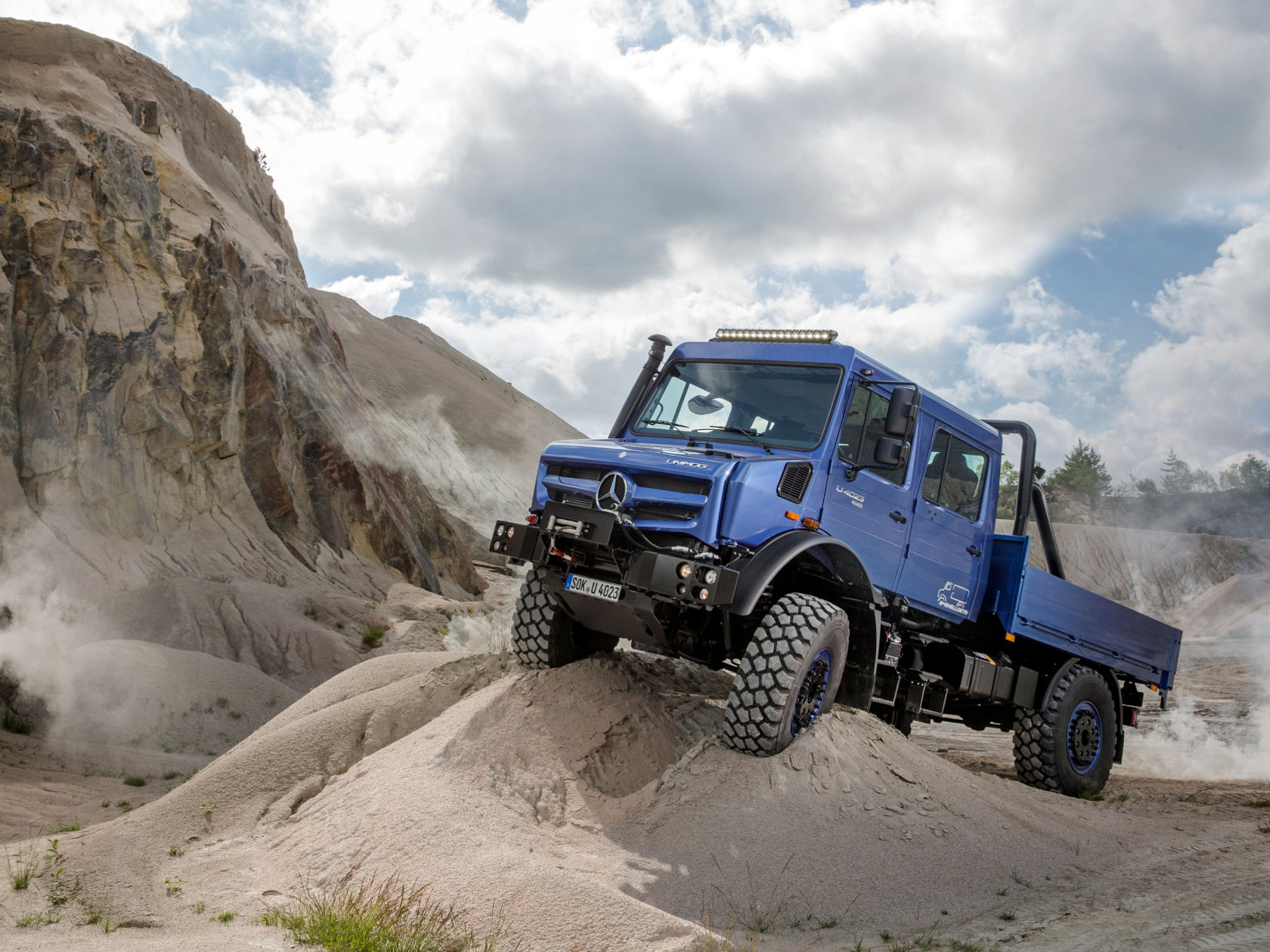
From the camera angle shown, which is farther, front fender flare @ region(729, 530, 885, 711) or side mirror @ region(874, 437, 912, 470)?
side mirror @ region(874, 437, 912, 470)

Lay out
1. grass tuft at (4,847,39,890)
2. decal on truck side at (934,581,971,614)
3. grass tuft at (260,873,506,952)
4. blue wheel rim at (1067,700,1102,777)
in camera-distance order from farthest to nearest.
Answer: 1. blue wheel rim at (1067,700,1102,777)
2. decal on truck side at (934,581,971,614)
3. grass tuft at (4,847,39,890)
4. grass tuft at (260,873,506,952)

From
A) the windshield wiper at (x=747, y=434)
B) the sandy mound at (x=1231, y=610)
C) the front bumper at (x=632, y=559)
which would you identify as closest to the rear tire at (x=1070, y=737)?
the windshield wiper at (x=747, y=434)

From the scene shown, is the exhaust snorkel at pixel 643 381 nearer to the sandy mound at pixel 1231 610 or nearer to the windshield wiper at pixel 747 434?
the windshield wiper at pixel 747 434

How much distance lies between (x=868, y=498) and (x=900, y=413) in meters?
0.82

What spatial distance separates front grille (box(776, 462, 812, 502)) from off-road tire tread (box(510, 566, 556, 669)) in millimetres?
2171

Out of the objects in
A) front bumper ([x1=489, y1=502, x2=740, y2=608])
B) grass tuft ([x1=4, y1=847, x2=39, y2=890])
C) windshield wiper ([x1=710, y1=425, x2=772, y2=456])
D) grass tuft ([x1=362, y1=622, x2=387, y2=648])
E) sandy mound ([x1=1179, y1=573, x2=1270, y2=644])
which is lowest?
grass tuft ([x1=4, y1=847, x2=39, y2=890])

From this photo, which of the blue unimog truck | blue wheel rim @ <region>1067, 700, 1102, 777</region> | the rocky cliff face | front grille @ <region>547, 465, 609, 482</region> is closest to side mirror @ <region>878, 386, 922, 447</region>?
the blue unimog truck

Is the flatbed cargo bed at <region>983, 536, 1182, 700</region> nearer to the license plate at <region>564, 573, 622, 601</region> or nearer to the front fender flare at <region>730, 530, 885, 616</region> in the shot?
the front fender flare at <region>730, 530, 885, 616</region>

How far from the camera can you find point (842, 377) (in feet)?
23.2

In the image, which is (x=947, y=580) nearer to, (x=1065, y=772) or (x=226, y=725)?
(x=1065, y=772)

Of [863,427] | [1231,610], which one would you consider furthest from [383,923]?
[1231,610]

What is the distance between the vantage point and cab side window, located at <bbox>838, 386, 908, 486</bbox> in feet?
23.2

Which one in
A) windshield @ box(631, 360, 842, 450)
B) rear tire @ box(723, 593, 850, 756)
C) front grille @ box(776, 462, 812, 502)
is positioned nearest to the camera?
rear tire @ box(723, 593, 850, 756)

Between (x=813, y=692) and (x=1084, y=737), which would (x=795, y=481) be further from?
(x=1084, y=737)
